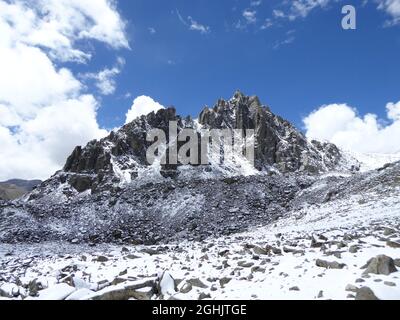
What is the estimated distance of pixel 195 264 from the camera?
16.5m

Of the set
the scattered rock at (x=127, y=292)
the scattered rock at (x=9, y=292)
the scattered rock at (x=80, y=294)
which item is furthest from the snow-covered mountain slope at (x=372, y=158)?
the scattered rock at (x=9, y=292)

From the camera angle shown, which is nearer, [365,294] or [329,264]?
[365,294]

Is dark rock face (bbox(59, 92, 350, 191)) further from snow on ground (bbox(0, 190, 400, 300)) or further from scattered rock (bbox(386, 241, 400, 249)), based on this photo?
scattered rock (bbox(386, 241, 400, 249))

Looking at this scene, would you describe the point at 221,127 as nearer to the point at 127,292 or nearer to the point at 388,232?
the point at 388,232

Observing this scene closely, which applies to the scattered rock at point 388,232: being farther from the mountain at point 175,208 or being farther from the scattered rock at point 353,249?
the mountain at point 175,208

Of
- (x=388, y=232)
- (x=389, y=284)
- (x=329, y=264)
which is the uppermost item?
(x=388, y=232)

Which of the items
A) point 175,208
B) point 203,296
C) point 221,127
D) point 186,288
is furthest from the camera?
point 221,127

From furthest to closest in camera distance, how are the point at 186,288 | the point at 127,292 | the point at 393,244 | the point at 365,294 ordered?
the point at 393,244
the point at 186,288
the point at 127,292
the point at 365,294

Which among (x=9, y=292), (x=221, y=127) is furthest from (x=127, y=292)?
(x=221, y=127)

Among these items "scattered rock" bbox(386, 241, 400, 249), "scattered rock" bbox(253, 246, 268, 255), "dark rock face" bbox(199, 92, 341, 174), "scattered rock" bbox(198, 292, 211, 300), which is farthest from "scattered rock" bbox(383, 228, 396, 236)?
"dark rock face" bbox(199, 92, 341, 174)

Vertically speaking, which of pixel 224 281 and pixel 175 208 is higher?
pixel 175 208
